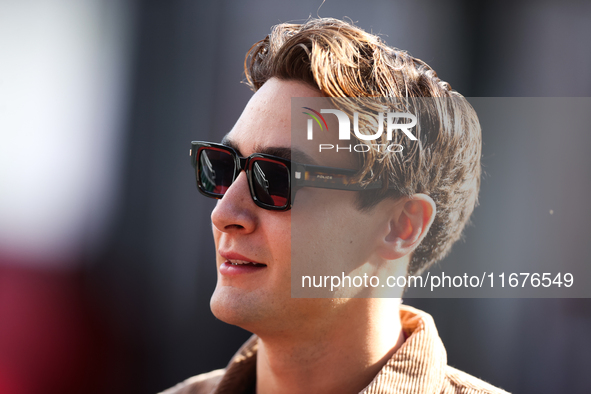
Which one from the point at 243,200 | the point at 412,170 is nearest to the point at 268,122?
the point at 243,200

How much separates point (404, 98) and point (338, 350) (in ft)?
3.22

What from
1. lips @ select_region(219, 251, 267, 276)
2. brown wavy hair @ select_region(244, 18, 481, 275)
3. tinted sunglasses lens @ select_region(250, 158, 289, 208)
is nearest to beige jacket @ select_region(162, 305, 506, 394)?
brown wavy hair @ select_region(244, 18, 481, 275)

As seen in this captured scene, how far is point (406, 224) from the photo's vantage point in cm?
164

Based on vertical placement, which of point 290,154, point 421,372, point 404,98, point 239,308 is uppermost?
point 404,98

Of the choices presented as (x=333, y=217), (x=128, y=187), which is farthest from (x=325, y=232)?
(x=128, y=187)

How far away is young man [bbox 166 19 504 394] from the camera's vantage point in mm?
1519

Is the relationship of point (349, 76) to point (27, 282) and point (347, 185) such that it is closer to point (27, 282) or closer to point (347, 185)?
point (347, 185)

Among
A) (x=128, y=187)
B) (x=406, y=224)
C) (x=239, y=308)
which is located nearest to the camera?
(x=239, y=308)

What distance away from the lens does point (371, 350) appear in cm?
164

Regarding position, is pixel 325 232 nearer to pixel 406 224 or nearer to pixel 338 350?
pixel 406 224

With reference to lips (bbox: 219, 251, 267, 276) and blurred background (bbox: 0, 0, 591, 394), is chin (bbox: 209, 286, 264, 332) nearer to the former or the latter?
lips (bbox: 219, 251, 267, 276)

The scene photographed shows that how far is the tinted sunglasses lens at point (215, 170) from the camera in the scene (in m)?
1.67

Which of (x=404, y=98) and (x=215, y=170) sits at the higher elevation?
(x=404, y=98)

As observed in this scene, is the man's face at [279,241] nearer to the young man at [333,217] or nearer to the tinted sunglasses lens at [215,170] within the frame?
the young man at [333,217]
